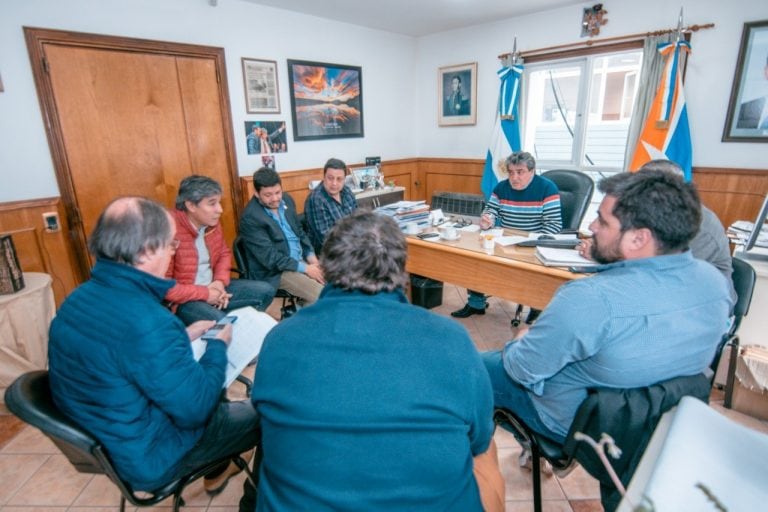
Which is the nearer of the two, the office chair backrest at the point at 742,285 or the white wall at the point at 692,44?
the office chair backrest at the point at 742,285

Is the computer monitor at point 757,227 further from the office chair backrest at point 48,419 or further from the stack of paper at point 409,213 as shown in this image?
the office chair backrest at point 48,419

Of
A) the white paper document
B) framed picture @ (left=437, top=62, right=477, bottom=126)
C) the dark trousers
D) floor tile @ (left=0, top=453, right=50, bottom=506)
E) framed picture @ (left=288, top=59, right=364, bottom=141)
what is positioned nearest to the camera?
the dark trousers

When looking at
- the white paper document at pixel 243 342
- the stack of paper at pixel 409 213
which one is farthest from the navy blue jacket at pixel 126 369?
the stack of paper at pixel 409 213

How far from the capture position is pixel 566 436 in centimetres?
119

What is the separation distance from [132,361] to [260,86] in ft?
10.7

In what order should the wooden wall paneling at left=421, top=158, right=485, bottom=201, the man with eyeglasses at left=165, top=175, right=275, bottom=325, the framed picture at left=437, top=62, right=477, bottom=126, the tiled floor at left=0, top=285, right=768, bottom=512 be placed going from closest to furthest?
the tiled floor at left=0, top=285, right=768, bottom=512 → the man with eyeglasses at left=165, top=175, right=275, bottom=325 → the framed picture at left=437, top=62, right=477, bottom=126 → the wooden wall paneling at left=421, top=158, right=485, bottom=201

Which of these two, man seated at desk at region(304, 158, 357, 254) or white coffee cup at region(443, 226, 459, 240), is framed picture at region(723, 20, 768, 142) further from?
man seated at desk at region(304, 158, 357, 254)

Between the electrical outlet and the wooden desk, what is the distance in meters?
2.38

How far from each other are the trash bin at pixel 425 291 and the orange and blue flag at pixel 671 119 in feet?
7.11

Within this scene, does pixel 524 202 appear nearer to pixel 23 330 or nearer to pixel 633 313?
pixel 633 313

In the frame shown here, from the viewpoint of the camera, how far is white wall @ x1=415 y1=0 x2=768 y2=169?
3104 millimetres

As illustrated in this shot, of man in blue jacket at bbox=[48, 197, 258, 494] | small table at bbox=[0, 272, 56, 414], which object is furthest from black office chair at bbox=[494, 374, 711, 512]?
small table at bbox=[0, 272, 56, 414]

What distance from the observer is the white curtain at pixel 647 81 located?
332cm

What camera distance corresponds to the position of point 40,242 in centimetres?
261
